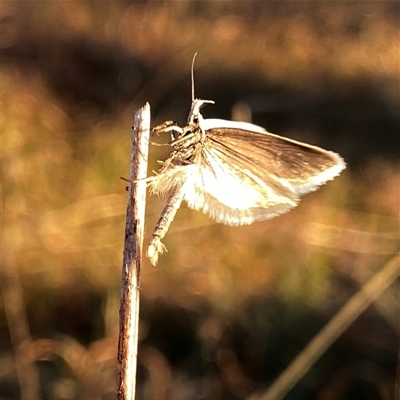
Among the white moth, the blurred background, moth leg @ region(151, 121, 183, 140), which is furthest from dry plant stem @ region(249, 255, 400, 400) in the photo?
moth leg @ region(151, 121, 183, 140)

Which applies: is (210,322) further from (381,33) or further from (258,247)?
(381,33)

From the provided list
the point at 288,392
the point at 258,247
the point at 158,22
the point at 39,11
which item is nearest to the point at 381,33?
the point at 158,22

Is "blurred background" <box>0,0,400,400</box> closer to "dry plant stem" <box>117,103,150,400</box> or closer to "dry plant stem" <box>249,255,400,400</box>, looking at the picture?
"dry plant stem" <box>249,255,400,400</box>

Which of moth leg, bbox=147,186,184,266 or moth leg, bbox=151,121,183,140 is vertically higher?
moth leg, bbox=151,121,183,140

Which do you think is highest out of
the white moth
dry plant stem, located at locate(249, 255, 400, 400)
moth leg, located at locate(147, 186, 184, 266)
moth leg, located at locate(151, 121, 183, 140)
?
moth leg, located at locate(151, 121, 183, 140)

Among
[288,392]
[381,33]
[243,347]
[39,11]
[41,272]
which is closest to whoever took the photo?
[288,392]

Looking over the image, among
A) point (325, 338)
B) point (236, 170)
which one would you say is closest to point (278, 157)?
point (236, 170)

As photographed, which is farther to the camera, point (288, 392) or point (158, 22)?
point (158, 22)

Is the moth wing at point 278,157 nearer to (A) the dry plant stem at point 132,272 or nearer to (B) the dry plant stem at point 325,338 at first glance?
(A) the dry plant stem at point 132,272
